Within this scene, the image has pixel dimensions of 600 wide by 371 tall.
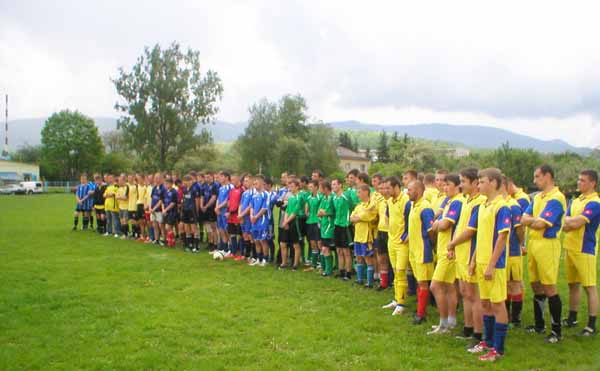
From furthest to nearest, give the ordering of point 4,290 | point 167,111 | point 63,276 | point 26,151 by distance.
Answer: point 26,151 → point 167,111 → point 63,276 → point 4,290

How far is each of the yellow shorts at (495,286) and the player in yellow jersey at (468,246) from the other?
0.84 feet

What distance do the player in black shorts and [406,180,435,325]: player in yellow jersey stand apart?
27.4 ft

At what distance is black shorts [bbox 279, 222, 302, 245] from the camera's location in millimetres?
11547

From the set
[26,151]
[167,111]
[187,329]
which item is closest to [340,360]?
[187,329]

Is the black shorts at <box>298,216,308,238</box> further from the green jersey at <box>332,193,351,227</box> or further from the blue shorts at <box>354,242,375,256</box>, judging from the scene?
the blue shorts at <box>354,242,375,256</box>

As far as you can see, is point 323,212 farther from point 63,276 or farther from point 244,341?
point 63,276

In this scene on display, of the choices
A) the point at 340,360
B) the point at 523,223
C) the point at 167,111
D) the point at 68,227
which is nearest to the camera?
the point at 340,360

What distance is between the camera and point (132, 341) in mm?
6383

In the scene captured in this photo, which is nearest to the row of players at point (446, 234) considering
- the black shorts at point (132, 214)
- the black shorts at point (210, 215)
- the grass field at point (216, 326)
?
the grass field at point (216, 326)

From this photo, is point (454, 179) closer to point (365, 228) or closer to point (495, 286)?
point (495, 286)

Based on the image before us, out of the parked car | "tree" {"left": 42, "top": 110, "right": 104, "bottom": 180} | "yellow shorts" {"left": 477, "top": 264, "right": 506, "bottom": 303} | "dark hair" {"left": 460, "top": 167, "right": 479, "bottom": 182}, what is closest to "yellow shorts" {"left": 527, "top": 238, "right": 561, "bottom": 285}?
"yellow shorts" {"left": 477, "top": 264, "right": 506, "bottom": 303}

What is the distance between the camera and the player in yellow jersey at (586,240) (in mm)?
6824

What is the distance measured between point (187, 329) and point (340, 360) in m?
2.41

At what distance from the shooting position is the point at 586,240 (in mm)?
6879
